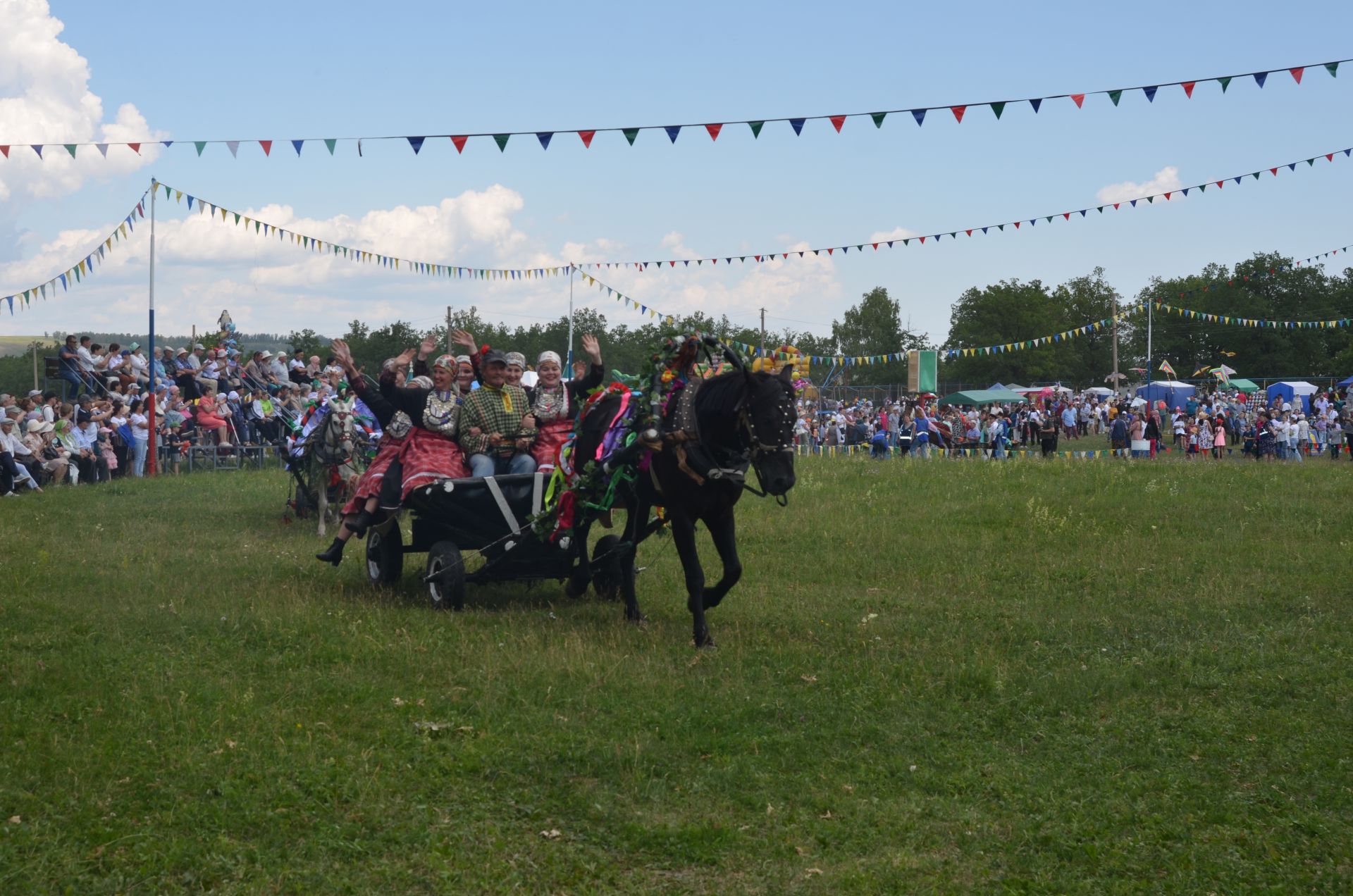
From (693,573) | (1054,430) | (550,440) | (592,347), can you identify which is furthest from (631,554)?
(1054,430)

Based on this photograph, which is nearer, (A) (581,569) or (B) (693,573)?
(B) (693,573)

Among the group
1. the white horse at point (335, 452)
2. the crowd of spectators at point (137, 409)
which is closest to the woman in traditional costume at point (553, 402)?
the white horse at point (335, 452)

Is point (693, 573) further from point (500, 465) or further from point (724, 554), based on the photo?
point (500, 465)

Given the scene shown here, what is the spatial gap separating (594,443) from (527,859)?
5027 mm

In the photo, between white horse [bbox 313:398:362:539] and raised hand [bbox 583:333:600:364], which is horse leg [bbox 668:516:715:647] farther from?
white horse [bbox 313:398:362:539]

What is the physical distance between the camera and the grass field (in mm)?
5492

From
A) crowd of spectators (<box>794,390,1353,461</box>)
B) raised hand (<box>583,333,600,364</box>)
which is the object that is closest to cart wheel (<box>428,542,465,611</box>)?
raised hand (<box>583,333,600,364</box>)

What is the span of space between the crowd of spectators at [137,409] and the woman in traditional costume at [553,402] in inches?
340

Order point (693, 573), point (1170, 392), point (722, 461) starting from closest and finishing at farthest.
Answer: point (722, 461) → point (693, 573) → point (1170, 392)

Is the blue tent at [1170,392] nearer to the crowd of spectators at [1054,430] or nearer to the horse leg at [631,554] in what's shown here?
→ the crowd of spectators at [1054,430]

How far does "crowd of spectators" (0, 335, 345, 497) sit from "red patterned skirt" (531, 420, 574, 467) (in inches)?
340

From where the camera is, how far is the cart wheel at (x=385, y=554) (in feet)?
37.3

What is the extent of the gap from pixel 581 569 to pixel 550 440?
3.80ft

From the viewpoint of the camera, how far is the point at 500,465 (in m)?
10.8
